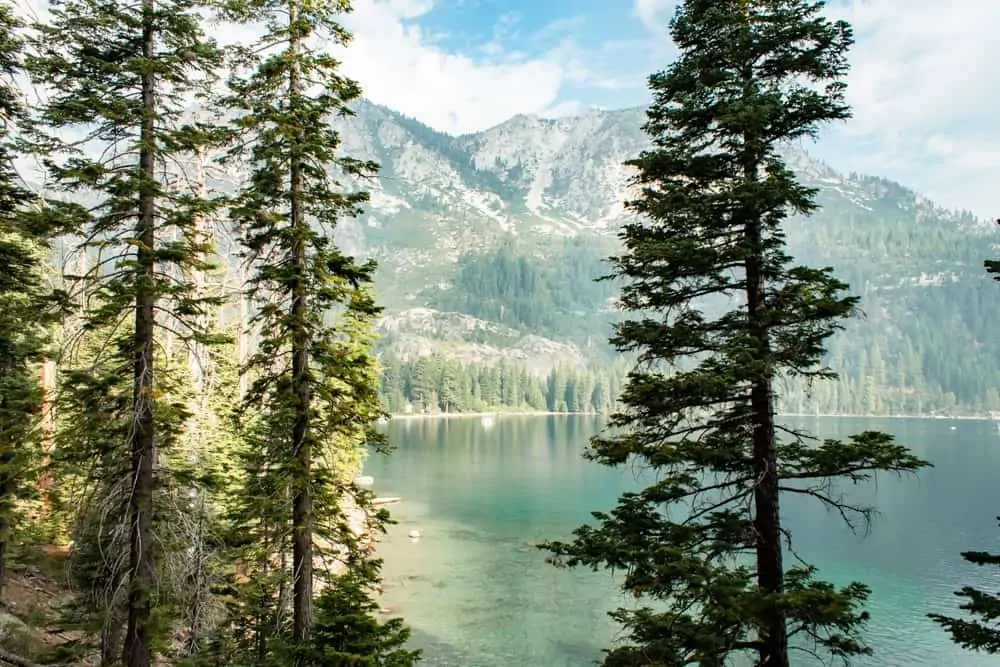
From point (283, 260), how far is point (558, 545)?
804cm

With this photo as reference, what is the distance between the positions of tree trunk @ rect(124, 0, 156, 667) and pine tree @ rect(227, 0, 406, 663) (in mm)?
1684

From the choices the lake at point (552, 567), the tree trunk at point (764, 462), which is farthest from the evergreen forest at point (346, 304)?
the lake at point (552, 567)

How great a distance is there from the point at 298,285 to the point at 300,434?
3.00 metres

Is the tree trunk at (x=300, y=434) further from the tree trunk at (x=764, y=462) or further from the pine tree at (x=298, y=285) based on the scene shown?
the tree trunk at (x=764, y=462)

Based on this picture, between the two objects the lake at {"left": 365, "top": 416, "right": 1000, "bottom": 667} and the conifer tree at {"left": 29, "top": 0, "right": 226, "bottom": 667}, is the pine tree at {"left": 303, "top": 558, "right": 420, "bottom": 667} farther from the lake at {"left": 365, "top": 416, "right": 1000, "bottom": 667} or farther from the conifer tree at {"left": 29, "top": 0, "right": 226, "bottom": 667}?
the lake at {"left": 365, "top": 416, "right": 1000, "bottom": 667}

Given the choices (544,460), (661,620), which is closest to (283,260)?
(661,620)

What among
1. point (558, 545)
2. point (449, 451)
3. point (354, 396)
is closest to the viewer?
point (558, 545)

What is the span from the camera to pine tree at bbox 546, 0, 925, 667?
30.1 feet

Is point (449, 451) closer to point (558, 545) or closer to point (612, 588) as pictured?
point (612, 588)

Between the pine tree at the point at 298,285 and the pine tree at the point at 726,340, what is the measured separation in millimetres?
5169

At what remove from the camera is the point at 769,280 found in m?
10.6

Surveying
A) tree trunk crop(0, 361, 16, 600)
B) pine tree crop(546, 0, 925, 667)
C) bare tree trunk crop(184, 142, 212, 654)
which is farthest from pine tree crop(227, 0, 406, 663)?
tree trunk crop(0, 361, 16, 600)

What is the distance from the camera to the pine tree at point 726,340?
9172 mm

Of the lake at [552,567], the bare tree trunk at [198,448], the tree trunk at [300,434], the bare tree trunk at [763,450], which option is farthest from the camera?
the lake at [552,567]
